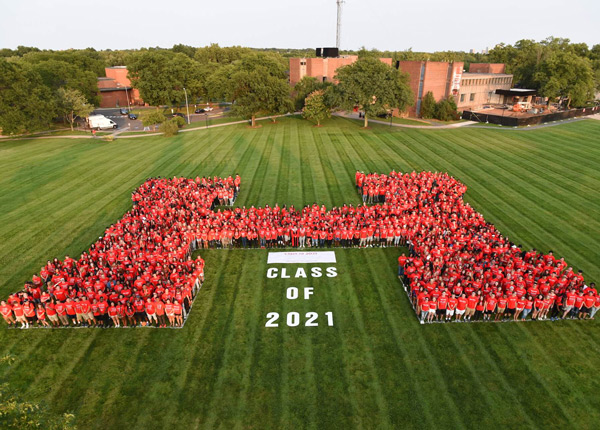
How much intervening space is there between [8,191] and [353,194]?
31125 millimetres

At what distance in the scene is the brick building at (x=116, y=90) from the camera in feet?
282

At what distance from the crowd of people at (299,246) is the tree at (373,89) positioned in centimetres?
2976

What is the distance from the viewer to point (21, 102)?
159 feet

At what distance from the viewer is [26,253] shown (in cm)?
2256

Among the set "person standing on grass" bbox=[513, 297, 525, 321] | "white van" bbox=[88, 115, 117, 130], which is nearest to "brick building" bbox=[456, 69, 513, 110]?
"person standing on grass" bbox=[513, 297, 525, 321]

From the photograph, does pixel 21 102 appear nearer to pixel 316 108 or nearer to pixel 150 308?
pixel 316 108

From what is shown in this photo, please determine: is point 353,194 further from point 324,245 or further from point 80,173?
point 80,173

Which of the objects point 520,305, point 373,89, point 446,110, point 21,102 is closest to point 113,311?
point 520,305

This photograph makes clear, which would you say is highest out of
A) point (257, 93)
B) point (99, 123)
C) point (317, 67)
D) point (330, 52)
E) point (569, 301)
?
point (330, 52)

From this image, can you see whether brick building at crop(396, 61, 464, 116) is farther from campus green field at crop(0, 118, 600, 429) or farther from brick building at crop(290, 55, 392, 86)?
campus green field at crop(0, 118, 600, 429)

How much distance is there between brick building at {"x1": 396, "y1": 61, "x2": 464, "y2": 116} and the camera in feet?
205

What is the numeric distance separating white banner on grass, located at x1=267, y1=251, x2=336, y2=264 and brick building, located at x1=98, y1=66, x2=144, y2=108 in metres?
80.4

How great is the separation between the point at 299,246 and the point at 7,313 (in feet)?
48.3

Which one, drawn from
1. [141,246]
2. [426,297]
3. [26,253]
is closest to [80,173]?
[26,253]
